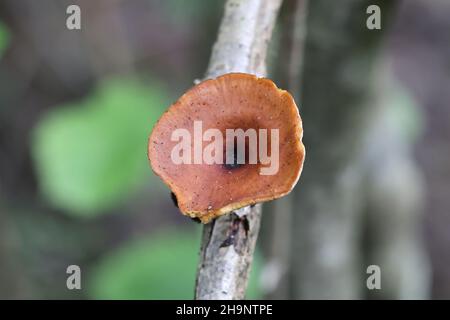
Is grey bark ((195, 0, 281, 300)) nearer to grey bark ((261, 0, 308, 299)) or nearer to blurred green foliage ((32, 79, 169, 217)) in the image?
grey bark ((261, 0, 308, 299))

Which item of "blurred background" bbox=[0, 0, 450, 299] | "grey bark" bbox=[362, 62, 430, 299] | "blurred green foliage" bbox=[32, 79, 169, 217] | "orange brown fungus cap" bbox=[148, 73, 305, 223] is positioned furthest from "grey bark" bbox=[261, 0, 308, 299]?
"blurred green foliage" bbox=[32, 79, 169, 217]

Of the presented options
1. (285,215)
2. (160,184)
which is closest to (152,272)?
(285,215)

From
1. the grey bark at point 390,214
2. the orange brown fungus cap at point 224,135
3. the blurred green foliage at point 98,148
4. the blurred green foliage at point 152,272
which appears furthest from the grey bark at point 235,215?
the blurred green foliage at point 98,148

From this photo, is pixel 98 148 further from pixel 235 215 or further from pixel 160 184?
pixel 235 215

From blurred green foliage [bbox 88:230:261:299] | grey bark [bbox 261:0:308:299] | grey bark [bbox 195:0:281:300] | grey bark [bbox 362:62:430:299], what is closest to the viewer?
grey bark [bbox 195:0:281:300]

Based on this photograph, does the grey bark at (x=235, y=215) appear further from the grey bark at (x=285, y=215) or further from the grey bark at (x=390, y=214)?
the grey bark at (x=390, y=214)
